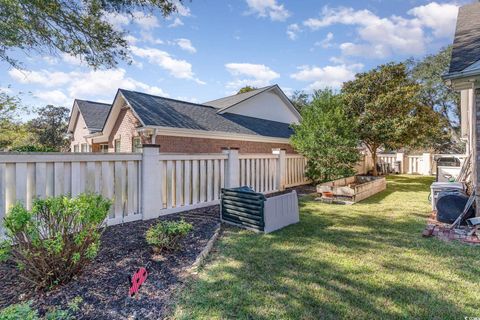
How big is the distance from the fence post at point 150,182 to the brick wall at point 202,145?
477 centimetres

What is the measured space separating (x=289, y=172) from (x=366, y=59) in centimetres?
1253

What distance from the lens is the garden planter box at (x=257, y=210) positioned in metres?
4.85

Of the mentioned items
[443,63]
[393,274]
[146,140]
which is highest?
[443,63]

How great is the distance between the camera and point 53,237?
2.79m

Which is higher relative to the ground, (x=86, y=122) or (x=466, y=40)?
(x=466, y=40)

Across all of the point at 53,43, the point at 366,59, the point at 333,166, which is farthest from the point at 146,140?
the point at 366,59

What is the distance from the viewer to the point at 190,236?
4.52m

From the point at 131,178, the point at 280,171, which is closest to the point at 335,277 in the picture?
the point at 131,178

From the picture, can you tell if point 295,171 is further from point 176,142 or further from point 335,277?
point 335,277

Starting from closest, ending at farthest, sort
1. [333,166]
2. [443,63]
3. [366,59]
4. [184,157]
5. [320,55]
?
[184,157], [333,166], [320,55], [366,59], [443,63]

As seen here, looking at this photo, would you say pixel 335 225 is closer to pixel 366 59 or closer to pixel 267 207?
pixel 267 207

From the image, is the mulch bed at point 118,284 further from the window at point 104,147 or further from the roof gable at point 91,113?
the roof gable at point 91,113

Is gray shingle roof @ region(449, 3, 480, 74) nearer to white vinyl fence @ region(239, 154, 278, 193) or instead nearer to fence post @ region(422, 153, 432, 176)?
white vinyl fence @ region(239, 154, 278, 193)

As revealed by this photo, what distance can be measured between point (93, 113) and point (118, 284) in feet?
61.1
